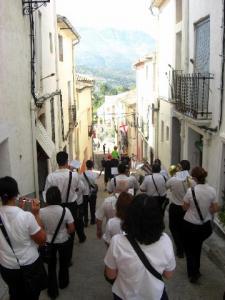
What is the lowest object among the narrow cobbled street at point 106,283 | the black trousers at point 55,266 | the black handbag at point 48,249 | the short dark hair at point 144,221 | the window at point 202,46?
the narrow cobbled street at point 106,283

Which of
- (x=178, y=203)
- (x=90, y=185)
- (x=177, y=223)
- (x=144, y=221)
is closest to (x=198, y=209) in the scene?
(x=178, y=203)

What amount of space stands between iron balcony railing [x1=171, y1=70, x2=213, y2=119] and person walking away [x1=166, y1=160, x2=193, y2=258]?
10.5 ft

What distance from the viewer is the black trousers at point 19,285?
452 cm

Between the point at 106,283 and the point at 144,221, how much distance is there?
11.8ft

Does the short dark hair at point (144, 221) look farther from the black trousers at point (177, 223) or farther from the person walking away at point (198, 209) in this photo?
the black trousers at point (177, 223)

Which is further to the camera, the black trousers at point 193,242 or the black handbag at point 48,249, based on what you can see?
the black trousers at point 193,242

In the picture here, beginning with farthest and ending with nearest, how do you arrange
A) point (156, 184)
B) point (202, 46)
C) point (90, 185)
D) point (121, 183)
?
point (202, 46), point (90, 185), point (156, 184), point (121, 183)

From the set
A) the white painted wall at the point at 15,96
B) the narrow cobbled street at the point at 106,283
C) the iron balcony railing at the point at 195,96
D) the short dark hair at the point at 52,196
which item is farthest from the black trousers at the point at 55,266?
the iron balcony railing at the point at 195,96

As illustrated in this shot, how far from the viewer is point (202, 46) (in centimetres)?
1173

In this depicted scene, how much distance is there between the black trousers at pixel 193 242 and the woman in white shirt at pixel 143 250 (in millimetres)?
2846

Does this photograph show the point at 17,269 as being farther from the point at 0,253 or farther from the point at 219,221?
the point at 219,221

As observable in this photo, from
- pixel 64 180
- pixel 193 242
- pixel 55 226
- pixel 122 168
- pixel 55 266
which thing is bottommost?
pixel 55 266

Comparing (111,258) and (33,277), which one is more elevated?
(111,258)

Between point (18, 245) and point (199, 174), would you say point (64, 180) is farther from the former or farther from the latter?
point (18, 245)
